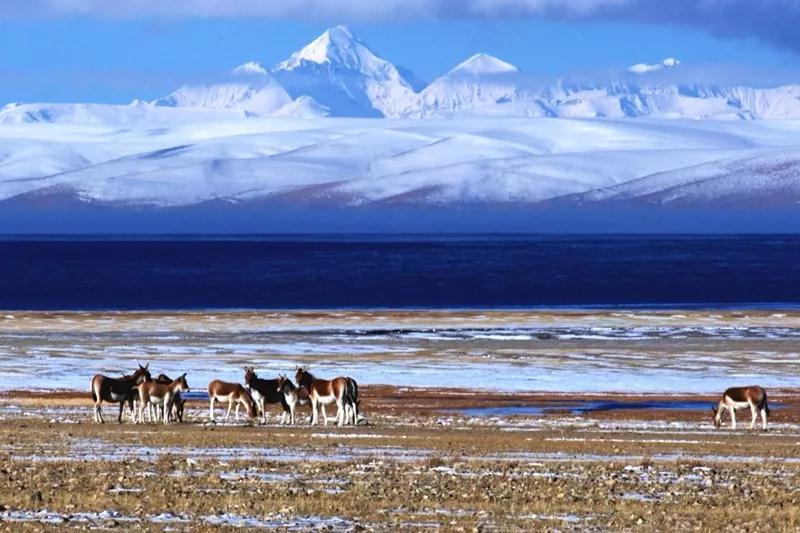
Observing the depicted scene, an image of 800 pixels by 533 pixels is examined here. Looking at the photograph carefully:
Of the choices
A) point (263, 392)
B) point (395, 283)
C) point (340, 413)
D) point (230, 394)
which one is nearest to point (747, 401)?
point (340, 413)

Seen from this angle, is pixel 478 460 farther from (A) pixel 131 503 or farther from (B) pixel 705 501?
(A) pixel 131 503

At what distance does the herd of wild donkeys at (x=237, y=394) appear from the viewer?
3234 centimetres

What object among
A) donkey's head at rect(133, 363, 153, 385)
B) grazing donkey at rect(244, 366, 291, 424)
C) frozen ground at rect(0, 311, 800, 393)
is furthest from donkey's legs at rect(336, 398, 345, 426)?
frozen ground at rect(0, 311, 800, 393)

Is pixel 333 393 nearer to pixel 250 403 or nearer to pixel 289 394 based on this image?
pixel 289 394

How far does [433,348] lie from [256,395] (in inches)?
1101

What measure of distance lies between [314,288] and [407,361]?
71384 mm

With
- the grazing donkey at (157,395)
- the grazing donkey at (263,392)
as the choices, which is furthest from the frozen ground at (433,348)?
the grazing donkey at (157,395)

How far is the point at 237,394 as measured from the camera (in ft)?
112

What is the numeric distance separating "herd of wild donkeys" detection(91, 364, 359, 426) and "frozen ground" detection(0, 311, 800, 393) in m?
10.2

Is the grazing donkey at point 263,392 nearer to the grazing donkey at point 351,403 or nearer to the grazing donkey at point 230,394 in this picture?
the grazing donkey at point 230,394

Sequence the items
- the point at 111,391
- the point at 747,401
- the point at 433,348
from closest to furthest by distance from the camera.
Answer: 1. the point at 111,391
2. the point at 747,401
3. the point at 433,348

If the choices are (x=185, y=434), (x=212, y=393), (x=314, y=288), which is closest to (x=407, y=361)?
(x=212, y=393)

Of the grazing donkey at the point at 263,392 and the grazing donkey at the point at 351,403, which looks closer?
the grazing donkey at the point at 351,403

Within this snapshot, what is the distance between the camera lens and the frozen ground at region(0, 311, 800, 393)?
49.0 meters
